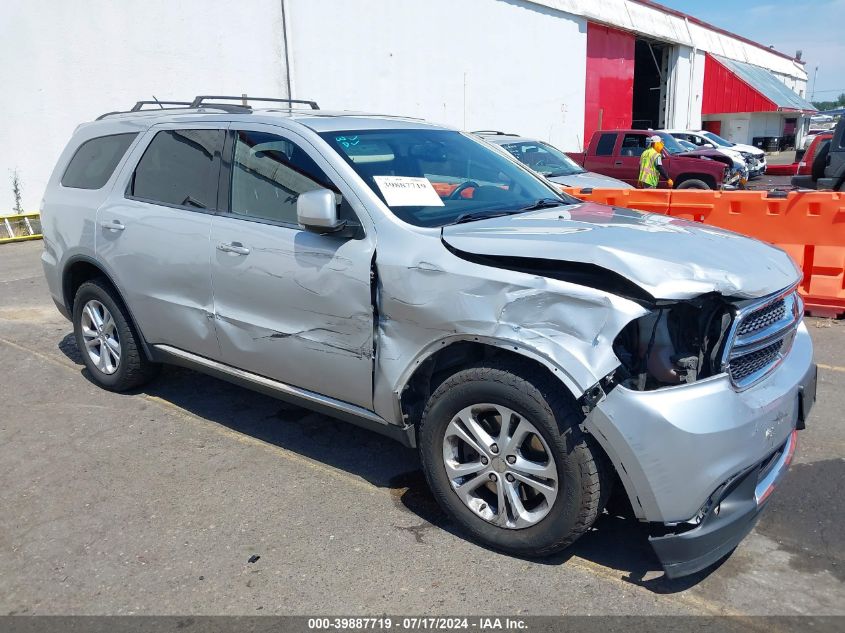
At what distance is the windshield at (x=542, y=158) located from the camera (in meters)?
10.7

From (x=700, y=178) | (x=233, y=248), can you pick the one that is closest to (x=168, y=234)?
(x=233, y=248)

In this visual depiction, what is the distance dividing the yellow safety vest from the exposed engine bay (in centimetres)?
1149

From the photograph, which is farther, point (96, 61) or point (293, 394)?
point (96, 61)

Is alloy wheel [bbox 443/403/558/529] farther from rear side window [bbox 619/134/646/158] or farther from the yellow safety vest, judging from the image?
rear side window [bbox 619/134/646/158]

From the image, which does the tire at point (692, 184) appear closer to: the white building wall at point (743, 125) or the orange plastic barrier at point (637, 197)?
the orange plastic barrier at point (637, 197)

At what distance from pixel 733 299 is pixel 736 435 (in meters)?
0.54

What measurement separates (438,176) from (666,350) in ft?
5.63

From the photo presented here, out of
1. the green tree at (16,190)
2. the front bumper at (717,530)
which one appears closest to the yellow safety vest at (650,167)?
the front bumper at (717,530)

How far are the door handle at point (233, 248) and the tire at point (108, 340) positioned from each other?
4.27ft

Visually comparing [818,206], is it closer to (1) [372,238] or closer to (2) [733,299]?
(2) [733,299]

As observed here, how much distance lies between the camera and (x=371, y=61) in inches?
772

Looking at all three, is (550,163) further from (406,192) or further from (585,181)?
(406,192)

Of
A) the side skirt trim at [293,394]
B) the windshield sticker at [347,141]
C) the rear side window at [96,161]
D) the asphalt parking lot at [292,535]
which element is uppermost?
the windshield sticker at [347,141]

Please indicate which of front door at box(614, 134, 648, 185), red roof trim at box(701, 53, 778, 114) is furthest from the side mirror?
red roof trim at box(701, 53, 778, 114)
